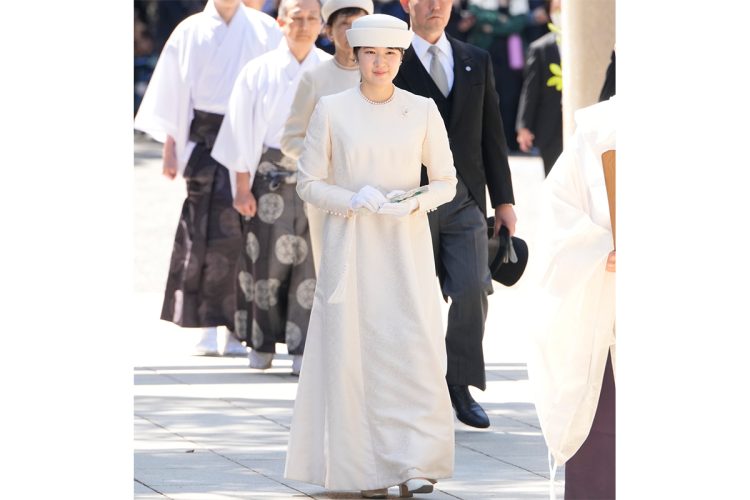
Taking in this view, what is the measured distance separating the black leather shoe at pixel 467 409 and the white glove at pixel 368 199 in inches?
63.1

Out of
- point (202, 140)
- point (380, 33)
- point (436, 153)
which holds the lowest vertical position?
point (436, 153)

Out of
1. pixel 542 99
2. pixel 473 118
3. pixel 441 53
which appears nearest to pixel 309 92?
pixel 441 53

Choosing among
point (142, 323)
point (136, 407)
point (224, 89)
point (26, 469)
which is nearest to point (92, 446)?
point (26, 469)

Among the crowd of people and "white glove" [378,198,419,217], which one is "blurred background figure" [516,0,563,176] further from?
"white glove" [378,198,419,217]

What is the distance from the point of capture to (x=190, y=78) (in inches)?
388

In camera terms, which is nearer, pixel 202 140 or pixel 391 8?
pixel 202 140

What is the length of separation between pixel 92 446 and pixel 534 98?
347 inches

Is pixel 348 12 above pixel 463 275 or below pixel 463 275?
above

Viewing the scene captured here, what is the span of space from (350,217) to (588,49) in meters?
2.32

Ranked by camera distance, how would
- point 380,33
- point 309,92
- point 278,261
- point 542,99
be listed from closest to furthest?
point 380,33
point 309,92
point 278,261
point 542,99

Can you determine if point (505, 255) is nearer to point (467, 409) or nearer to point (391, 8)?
point (467, 409)

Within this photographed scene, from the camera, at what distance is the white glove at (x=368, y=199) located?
6277mm

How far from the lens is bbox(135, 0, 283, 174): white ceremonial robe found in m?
9.84
